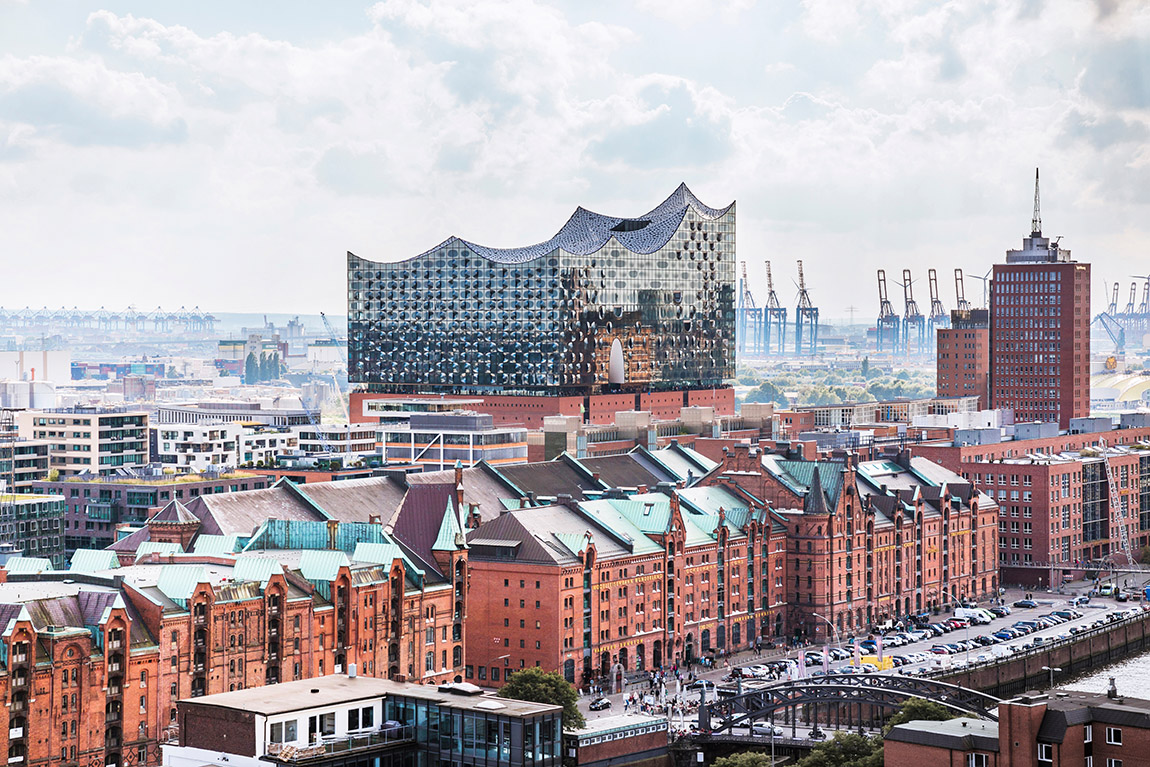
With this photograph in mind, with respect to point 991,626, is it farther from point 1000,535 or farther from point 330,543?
Result: point 330,543

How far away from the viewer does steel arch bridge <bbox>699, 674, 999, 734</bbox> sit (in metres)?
108

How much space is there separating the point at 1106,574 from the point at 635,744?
103 meters

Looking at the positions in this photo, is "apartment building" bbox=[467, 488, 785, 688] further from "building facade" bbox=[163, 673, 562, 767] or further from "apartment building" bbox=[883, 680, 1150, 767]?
"apartment building" bbox=[883, 680, 1150, 767]

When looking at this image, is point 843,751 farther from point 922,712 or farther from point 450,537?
point 450,537

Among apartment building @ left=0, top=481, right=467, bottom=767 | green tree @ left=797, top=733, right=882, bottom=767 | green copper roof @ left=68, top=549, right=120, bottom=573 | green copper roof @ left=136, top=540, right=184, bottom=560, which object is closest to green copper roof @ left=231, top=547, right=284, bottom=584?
apartment building @ left=0, top=481, right=467, bottom=767

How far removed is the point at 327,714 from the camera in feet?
272

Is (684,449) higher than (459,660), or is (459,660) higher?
(684,449)

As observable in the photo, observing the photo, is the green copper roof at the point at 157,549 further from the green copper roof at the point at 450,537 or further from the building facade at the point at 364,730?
the building facade at the point at 364,730

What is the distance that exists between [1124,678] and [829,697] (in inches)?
1639

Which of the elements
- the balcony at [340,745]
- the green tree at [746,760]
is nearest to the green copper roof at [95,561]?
the balcony at [340,745]

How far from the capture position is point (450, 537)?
125 metres

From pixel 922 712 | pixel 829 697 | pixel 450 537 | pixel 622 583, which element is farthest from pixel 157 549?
pixel 922 712

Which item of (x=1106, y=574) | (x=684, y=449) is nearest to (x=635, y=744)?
(x=684, y=449)

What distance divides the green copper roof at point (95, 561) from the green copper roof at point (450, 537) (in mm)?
19459
